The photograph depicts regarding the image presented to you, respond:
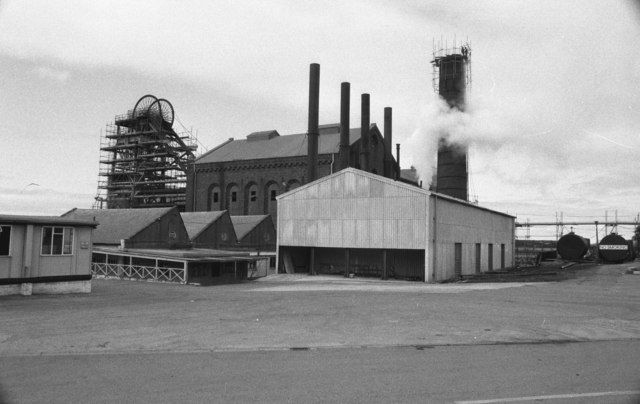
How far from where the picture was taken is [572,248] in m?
58.3

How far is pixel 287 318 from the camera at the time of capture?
16.6m

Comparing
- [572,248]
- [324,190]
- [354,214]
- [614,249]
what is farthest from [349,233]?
[614,249]

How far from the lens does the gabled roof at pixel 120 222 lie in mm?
46031

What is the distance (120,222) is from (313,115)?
→ 21732mm

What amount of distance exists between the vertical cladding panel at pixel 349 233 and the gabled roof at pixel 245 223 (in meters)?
22.3

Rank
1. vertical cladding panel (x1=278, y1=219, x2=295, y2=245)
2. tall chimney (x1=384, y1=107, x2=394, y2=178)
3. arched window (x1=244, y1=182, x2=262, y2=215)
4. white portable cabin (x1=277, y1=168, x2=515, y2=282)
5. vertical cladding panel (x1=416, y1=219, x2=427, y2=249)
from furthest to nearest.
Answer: arched window (x1=244, y1=182, x2=262, y2=215) → tall chimney (x1=384, y1=107, x2=394, y2=178) → vertical cladding panel (x1=278, y1=219, x2=295, y2=245) → white portable cabin (x1=277, y1=168, x2=515, y2=282) → vertical cladding panel (x1=416, y1=219, x2=427, y2=249)

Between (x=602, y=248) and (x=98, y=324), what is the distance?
5518 cm

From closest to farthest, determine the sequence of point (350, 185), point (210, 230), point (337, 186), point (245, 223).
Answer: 1. point (350, 185)
2. point (337, 186)
3. point (210, 230)
4. point (245, 223)

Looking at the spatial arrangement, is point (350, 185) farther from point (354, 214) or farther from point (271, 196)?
point (271, 196)

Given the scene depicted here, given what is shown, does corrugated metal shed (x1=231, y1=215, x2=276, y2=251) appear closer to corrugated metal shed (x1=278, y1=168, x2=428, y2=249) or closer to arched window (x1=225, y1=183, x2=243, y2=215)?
arched window (x1=225, y1=183, x2=243, y2=215)

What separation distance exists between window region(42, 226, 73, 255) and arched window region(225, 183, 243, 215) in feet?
147

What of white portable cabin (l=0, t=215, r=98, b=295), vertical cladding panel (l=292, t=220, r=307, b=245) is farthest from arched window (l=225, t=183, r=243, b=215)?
white portable cabin (l=0, t=215, r=98, b=295)

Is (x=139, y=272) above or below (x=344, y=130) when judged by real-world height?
below

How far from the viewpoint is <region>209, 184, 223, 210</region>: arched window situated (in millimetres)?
71125
